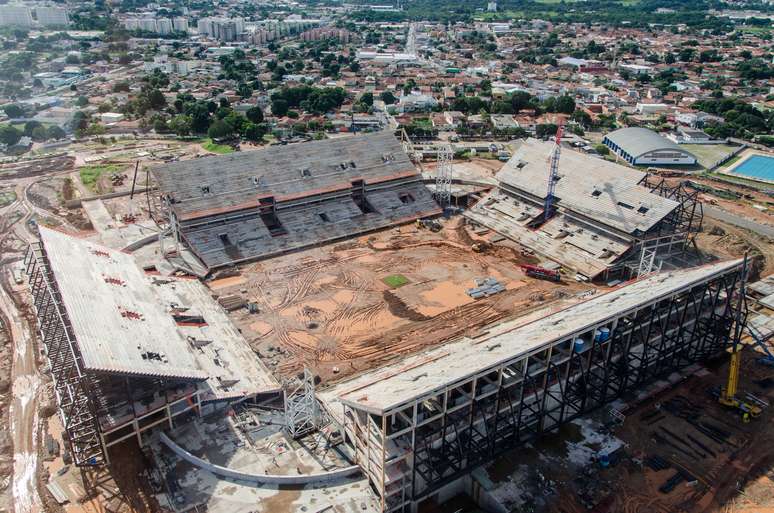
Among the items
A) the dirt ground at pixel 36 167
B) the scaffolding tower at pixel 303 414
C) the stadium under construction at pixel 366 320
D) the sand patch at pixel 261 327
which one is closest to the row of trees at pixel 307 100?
the dirt ground at pixel 36 167

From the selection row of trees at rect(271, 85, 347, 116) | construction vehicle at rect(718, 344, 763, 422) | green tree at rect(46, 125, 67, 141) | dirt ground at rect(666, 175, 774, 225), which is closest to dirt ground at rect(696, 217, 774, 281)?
dirt ground at rect(666, 175, 774, 225)

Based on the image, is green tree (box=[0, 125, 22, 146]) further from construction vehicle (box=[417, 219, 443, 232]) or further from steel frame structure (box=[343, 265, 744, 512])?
steel frame structure (box=[343, 265, 744, 512])

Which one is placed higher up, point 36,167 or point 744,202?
point 744,202

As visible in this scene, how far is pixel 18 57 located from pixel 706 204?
21063 cm

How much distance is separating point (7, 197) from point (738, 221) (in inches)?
4565

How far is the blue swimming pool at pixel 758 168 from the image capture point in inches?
4291

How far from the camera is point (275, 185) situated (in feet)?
251

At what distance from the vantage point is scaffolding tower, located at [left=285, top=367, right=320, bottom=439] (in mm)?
40938

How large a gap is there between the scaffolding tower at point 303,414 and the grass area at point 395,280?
2596 cm

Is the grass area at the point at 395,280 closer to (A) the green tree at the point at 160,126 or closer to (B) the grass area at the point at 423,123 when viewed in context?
(B) the grass area at the point at 423,123

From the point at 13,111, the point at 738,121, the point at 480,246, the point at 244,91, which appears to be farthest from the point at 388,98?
the point at 13,111

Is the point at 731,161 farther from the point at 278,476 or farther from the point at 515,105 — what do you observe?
the point at 278,476

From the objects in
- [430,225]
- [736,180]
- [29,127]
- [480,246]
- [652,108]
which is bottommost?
[480,246]

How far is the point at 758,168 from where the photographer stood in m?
112
